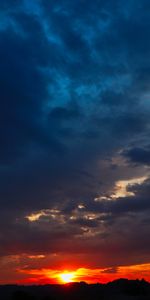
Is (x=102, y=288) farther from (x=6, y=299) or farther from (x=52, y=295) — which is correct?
(x=6, y=299)

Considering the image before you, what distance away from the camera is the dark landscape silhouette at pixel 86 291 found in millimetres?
71438

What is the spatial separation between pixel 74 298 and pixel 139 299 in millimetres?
10705

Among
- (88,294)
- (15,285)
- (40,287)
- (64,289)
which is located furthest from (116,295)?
(15,285)

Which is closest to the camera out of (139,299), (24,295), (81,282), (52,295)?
(139,299)

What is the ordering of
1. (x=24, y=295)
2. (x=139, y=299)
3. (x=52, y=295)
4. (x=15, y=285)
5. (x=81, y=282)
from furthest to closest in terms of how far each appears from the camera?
(x=15, y=285), (x=81, y=282), (x=52, y=295), (x=24, y=295), (x=139, y=299)

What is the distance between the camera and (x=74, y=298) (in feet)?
237

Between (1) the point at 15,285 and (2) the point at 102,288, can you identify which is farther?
(1) the point at 15,285

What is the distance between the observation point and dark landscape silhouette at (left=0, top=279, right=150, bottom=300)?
7144cm

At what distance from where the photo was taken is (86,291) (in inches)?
2953

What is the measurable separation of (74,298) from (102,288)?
5552 millimetres

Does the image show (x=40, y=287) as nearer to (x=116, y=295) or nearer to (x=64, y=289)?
(x=64, y=289)

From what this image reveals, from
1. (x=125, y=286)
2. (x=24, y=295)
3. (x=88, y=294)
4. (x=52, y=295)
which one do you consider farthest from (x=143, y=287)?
(x=24, y=295)

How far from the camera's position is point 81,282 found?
81.4 meters

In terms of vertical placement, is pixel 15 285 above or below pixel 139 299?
above
